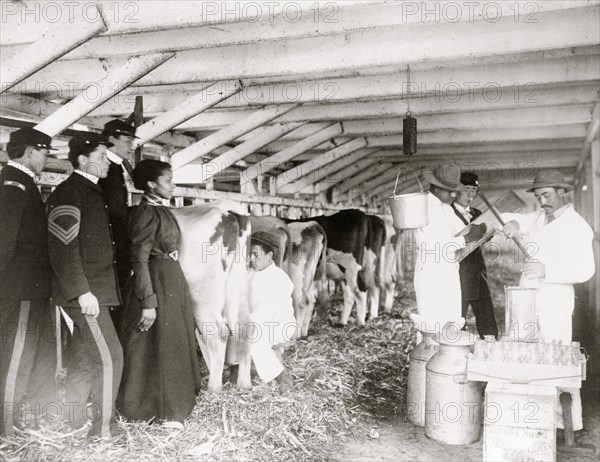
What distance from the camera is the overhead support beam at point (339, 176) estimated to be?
1152 cm

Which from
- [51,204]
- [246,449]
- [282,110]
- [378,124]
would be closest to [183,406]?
[246,449]

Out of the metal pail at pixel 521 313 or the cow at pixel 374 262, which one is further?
the cow at pixel 374 262

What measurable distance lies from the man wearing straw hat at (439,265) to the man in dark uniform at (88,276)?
2.63 m

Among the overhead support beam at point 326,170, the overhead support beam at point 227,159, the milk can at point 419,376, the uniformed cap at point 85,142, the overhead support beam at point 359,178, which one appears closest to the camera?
the uniformed cap at point 85,142

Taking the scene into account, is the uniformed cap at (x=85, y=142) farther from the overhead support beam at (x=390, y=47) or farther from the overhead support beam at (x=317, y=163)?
the overhead support beam at (x=317, y=163)

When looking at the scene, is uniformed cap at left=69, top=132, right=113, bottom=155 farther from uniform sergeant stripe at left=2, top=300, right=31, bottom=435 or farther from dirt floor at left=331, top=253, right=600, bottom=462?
dirt floor at left=331, top=253, right=600, bottom=462

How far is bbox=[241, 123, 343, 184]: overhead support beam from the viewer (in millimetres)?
8875

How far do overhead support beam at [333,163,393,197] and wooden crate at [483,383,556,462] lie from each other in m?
8.90

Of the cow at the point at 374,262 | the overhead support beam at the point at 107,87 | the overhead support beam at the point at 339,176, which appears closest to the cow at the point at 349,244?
the cow at the point at 374,262

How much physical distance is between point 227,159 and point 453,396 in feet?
14.9

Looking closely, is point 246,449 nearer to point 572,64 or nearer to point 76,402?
point 76,402

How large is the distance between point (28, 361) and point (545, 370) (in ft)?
11.8

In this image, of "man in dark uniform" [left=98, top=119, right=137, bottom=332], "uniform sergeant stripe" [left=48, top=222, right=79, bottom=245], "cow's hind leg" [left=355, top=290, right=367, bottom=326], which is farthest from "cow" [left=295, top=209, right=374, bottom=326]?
"uniform sergeant stripe" [left=48, top=222, right=79, bottom=245]

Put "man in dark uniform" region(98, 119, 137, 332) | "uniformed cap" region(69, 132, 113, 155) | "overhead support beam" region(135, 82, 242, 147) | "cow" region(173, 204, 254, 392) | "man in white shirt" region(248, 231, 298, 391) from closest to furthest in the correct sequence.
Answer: "uniformed cap" region(69, 132, 113, 155), "man in dark uniform" region(98, 119, 137, 332), "cow" region(173, 204, 254, 392), "man in white shirt" region(248, 231, 298, 391), "overhead support beam" region(135, 82, 242, 147)
